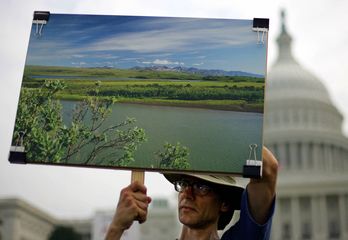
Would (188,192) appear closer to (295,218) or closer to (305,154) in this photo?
(305,154)

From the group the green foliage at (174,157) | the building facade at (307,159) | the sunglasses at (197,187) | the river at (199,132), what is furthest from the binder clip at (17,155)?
the building facade at (307,159)

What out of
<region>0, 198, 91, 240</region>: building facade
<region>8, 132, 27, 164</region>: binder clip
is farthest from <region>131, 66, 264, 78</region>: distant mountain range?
<region>0, 198, 91, 240</region>: building facade

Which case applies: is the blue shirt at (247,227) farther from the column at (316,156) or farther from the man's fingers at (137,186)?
the column at (316,156)

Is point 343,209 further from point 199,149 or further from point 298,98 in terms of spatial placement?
point 199,149

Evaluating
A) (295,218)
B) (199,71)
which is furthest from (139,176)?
(295,218)

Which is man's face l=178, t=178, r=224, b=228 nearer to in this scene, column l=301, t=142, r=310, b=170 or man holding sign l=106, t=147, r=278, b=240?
man holding sign l=106, t=147, r=278, b=240

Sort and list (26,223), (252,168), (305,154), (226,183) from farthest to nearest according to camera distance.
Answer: (26,223)
(305,154)
(226,183)
(252,168)
